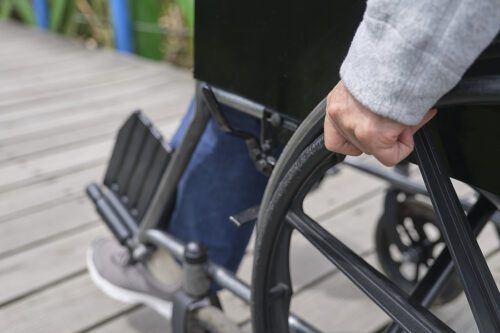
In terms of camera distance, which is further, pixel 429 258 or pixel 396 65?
pixel 429 258

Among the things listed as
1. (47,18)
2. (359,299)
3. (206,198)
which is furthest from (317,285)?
(47,18)

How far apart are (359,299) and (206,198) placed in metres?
0.51

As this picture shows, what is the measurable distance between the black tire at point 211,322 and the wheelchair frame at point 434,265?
0.05ft

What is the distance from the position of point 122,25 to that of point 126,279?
2350mm

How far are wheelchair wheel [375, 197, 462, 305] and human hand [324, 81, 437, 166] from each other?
79 centimetres

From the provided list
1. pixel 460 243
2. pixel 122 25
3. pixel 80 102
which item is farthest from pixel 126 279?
pixel 122 25

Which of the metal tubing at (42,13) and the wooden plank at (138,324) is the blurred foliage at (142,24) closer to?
the metal tubing at (42,13)

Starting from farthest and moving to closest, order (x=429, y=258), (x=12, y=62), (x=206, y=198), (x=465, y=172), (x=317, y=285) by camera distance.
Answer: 1. (x=12, y=62)
2. (x=317, y=285)
3. (x=429, y=258)
4. (x=206, y=198)
5. (x=465, y=172)

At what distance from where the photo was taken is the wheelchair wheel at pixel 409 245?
1342 mm

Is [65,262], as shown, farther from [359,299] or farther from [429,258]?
[429,258]

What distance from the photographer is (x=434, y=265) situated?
88cm

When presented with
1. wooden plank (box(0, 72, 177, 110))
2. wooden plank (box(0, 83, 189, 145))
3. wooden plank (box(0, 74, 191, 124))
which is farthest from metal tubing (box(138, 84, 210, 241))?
wooden plank (box(0, 72, 177, 110))

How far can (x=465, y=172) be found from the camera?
0.63m

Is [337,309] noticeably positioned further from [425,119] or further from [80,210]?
[425,119]
